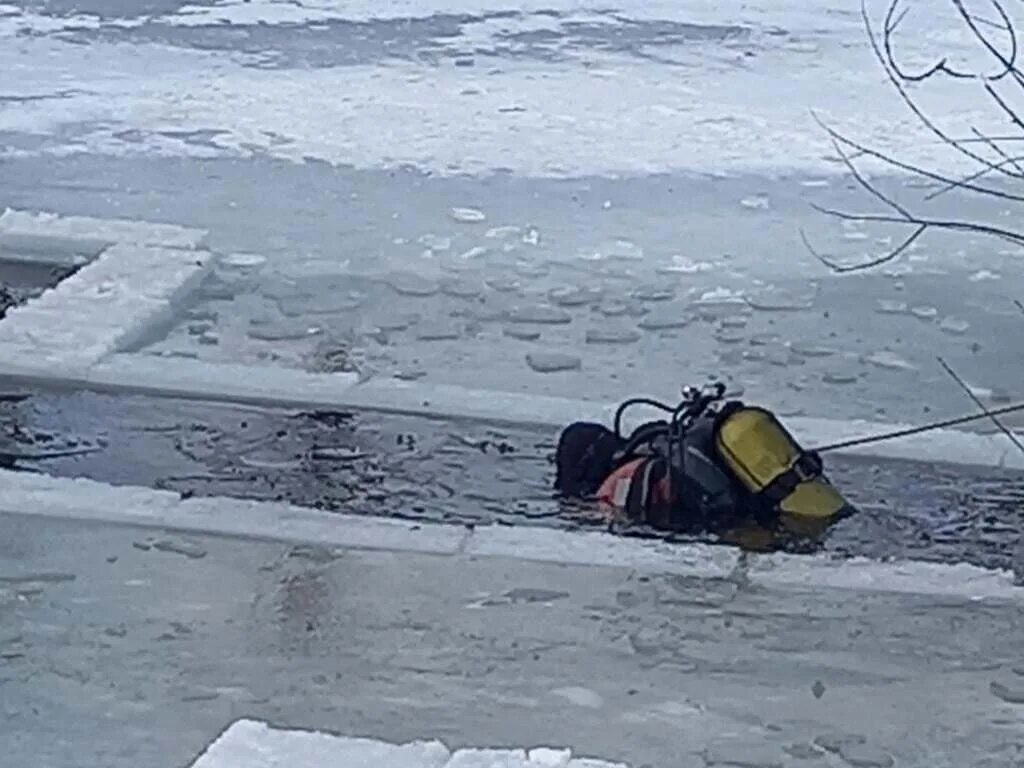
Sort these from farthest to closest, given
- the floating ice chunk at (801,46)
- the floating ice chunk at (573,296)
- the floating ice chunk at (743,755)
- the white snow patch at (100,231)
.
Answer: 1. the floating ice chunk at (801,46)
2. the white snow patch at (100,231)
3. the floating ice chunk at (573,296)
4. the floating ice chunk at (743,755)

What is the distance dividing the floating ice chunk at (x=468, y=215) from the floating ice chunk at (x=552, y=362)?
6.05 feet

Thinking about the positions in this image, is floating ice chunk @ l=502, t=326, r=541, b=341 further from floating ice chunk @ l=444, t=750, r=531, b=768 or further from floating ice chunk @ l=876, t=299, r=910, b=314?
floating ice chunk @ l=444, t=750, r=531, b=768

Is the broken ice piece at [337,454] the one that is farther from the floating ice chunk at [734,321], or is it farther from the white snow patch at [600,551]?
the floating ice chunk at [734,321]

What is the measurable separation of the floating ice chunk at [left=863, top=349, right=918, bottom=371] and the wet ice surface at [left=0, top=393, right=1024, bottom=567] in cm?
93

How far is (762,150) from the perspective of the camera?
10430 millimetres

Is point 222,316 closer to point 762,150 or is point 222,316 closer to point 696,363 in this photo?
point 696,363

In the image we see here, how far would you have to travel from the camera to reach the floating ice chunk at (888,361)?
6.93m

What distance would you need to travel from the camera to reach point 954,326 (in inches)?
291

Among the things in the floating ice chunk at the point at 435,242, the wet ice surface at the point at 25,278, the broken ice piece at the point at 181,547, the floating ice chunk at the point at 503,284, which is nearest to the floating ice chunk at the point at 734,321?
the floating ice chunk at the point at 503,284

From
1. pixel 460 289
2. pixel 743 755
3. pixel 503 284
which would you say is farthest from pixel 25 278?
pixel 743 755

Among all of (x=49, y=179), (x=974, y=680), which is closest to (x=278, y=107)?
(x=49, y=179)

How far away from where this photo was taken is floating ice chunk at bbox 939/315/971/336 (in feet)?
24.1

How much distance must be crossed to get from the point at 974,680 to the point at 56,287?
3.86 meters

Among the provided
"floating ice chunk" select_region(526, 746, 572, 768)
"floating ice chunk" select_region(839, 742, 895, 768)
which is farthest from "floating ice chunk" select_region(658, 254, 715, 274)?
"floating ice chunk" select_region(526, 746, 572, 768)
